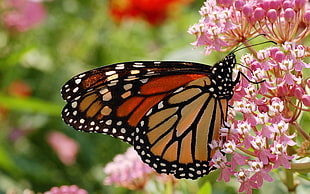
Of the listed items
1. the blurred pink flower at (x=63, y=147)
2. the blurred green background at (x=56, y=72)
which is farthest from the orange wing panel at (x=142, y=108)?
the blurred pink flower at (x=63, y=147)

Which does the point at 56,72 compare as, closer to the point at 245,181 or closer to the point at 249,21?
the point at 249,21

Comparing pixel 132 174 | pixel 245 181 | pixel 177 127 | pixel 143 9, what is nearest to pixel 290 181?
pixel 245 181

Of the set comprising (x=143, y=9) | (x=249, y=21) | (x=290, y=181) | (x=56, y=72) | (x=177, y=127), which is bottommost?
(x=290, y=181)

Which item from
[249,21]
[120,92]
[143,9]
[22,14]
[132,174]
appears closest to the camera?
[249,21]

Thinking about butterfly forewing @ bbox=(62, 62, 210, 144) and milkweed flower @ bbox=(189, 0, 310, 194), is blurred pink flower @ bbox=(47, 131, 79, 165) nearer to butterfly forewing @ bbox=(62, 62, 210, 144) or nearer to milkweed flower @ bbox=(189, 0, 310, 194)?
butterfly forewing @ bbox=(62, 62, 210, 144)

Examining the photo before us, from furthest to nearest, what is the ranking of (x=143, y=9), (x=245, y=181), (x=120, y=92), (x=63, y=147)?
(x=143, y=9)
(x=63, y=147)
(x=120, y=92)
(x=245, y=181)

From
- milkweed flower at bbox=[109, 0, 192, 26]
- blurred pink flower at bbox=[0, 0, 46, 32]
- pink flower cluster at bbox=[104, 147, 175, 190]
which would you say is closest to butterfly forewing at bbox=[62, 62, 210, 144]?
pink flower cluster at bbox=[104, 147, 175, 190]

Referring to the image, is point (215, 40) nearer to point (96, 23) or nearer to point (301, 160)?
point (301, 160)
